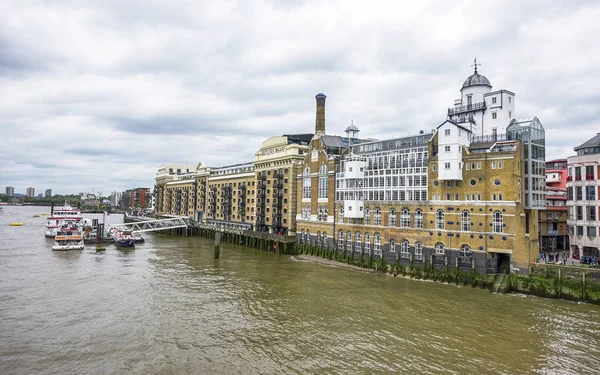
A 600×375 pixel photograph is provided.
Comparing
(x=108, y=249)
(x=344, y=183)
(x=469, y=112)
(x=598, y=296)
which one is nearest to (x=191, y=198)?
(x=108, y=249)

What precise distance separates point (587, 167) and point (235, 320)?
46.5 metres

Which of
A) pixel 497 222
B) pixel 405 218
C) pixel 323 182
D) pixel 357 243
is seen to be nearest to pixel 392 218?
pixel 405 218

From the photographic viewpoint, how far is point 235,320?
30.0 meters

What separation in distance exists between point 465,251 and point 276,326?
1048 inches

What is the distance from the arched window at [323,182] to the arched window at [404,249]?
676 inches

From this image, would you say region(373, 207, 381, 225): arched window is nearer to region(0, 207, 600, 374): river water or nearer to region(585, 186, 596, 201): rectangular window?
region(0, 207, 600, 374): river water

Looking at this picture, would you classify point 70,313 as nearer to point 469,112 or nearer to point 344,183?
point 344,183

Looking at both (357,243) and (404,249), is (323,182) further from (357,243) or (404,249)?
(404,249)

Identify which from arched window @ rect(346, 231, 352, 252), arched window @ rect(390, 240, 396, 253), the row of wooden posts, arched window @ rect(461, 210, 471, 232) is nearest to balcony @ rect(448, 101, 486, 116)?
arched window @ rect(461, 210, 471, 232)

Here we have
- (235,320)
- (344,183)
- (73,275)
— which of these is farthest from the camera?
(344,183)

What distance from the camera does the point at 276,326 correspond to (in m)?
28.9

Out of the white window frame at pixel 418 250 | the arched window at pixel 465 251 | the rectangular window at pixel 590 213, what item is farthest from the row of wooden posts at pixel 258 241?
the rectangular window at pixel 590 213

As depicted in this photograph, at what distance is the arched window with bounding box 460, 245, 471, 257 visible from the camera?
4434 cm

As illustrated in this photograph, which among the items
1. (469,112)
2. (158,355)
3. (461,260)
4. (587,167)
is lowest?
(158,355)
